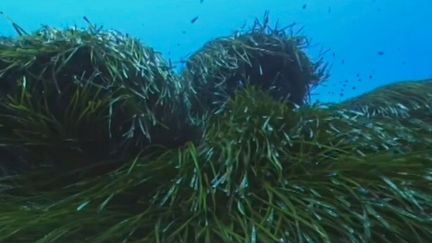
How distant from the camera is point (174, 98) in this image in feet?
5.34

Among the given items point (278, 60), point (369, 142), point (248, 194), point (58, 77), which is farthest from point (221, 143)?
point (278, 60)

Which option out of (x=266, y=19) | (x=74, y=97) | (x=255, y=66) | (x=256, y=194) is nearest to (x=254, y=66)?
(x=255, y=66)

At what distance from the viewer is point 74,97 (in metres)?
1.41

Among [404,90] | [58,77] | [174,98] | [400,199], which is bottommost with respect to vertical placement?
[400,199]

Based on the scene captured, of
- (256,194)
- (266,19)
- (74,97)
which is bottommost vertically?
(256,194)

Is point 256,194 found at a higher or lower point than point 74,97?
lower

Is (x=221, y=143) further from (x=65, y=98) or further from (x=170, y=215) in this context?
(x=65, y=98)

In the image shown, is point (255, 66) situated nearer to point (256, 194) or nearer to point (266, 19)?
point (266, 19)

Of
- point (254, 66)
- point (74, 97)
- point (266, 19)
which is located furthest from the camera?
point (266, 19)

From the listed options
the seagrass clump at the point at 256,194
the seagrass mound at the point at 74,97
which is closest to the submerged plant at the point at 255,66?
the seagrass mound at the point at 74,97

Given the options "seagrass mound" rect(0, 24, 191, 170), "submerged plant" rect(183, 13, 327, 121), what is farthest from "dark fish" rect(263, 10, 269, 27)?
"seagrass mound" rect(0, 24, 191, 170)

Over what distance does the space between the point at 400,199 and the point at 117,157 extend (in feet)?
2.24

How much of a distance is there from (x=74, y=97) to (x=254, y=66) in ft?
2.91

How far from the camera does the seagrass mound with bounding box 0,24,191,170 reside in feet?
4.57
